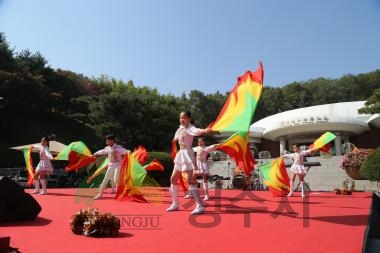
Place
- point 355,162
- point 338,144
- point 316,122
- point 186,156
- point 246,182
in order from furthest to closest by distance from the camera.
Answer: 1. point 338,144
2. point 316,122
3. point 355,162
4. point 246,182
5. point 186,156

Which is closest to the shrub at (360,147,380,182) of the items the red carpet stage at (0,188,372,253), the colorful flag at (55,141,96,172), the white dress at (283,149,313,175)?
the white dress at (283,149,313,175)

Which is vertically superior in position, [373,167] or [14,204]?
[373,167]

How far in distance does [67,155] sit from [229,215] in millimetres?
7229

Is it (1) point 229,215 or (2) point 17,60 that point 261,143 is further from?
(1) point 229,215

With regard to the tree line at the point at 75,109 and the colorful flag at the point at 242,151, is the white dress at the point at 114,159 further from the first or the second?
the tree line at the point at 75,109

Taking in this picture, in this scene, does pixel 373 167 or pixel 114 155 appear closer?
pixel 114 155

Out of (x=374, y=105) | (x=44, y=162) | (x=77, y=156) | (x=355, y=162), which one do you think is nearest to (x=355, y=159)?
(x=355, y=162)

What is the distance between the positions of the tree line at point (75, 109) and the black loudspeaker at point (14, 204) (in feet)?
51.3

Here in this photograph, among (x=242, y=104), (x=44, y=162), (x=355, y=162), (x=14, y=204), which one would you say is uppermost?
(x=242, y=104)

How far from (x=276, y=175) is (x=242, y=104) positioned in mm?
5048

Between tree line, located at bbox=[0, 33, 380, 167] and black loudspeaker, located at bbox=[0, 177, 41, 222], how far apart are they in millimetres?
15626

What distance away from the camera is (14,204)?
6305 millimetres

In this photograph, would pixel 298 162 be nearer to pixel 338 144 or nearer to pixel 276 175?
pixel 276 175

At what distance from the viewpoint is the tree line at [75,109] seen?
30.4m
